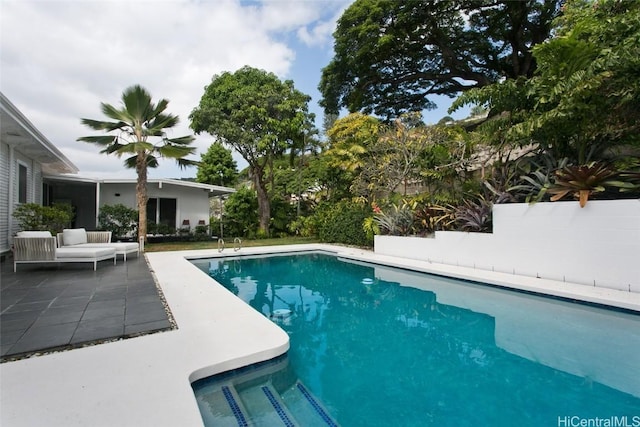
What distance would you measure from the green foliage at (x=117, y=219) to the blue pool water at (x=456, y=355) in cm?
957

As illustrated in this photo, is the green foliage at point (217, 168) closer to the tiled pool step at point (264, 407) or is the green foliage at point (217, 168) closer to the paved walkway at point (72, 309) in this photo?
the paved walkway at point (72, 309)

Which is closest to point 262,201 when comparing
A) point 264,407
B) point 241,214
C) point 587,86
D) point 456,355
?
point 241,214

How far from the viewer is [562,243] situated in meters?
6.73

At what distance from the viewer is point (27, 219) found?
30.4ft

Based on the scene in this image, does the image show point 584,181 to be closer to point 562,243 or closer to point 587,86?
point 562,243

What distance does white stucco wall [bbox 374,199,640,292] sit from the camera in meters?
5.89

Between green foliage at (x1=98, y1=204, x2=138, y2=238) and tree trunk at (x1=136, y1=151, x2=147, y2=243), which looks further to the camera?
green foliage at (x1=98, y1=204, x2=138, y2=238)

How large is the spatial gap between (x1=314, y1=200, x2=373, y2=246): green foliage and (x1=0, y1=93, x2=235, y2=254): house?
5.56 metres

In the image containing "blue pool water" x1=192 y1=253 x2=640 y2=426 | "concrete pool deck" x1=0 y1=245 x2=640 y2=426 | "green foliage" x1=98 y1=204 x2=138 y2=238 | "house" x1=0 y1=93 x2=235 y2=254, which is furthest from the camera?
"green foliage" x1=98 y1=204 x2=138 y2=238

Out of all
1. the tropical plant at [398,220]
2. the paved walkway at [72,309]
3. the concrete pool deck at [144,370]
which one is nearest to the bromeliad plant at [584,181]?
the concrete pool deck at [144,370]

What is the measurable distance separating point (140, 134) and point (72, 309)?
905 centimetres

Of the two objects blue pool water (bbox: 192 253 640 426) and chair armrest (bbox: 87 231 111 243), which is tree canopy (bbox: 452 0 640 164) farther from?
chair armrest (bbox: 87 231 111 243)

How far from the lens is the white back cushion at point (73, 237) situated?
8.41 m

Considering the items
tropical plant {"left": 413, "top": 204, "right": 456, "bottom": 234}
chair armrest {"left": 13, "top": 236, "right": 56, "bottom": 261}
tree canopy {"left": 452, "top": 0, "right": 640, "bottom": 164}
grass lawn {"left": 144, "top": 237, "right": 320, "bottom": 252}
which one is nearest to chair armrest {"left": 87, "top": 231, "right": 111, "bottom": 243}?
chair armrest {"left": 13, "top": 236, "right": 56, "bottom": 261}
